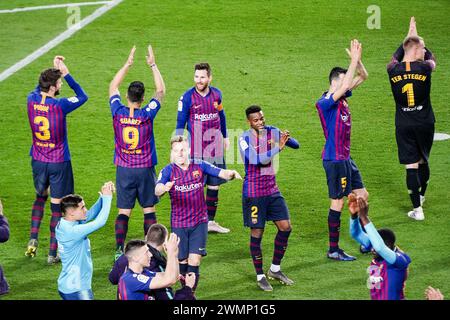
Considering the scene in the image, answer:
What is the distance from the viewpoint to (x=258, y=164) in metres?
11.8

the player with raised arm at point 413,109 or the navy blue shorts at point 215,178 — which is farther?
the player with raised arm at point 413,109

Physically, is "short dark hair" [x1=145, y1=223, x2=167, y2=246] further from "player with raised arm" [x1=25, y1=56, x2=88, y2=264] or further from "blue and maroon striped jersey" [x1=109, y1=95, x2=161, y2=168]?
"player with raised arm" [x1=25, y1=56, x2=88, y2=264]

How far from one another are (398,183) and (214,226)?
3.00m

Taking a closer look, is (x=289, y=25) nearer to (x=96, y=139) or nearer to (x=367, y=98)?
(x=367, y=98)

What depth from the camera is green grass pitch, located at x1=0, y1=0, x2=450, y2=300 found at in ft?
40.0

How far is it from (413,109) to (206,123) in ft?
9.10

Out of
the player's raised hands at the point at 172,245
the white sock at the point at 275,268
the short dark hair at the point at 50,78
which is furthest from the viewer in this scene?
the short dark hair at the point at 50,78

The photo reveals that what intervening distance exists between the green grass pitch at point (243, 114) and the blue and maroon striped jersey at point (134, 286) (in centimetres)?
222

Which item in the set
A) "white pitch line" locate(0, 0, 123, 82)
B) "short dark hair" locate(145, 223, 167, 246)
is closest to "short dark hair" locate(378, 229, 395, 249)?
"short dark hair" locate(145, 223, 167, 246)

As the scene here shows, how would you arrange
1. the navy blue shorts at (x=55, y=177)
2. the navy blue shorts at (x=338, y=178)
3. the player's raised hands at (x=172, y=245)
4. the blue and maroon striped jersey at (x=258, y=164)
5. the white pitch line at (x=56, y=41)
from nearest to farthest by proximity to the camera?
the player's raised hands at (x=172, y=245), the blue and maroon striped jersey at (x=258, y=164), the navy blue shorts at (x=55, y=177), the navy blue shorts at (x=338, y=178), the white pitch line at (x=56, y=41)

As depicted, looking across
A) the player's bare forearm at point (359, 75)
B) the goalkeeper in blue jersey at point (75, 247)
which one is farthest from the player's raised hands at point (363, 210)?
the player's bare forearm at point (359, 75)

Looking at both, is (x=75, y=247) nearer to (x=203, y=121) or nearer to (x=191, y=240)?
(x=191, y=240)

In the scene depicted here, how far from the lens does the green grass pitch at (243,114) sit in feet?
40.0

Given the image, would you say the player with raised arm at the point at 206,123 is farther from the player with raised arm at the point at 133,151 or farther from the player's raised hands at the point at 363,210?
the player's raised hands at the point at 363,210
